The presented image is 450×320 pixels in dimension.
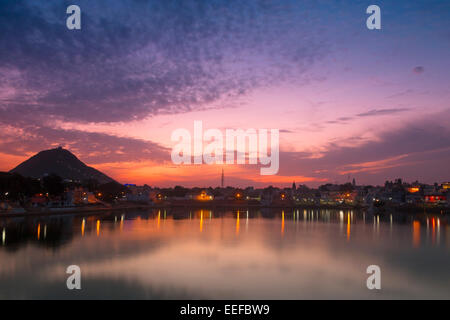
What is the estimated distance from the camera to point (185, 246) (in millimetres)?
26234

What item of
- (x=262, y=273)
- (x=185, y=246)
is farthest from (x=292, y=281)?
(x=185, y=246)

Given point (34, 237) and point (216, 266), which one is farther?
point (34, 237)

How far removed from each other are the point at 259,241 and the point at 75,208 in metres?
42.6

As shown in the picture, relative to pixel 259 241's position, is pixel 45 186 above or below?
above

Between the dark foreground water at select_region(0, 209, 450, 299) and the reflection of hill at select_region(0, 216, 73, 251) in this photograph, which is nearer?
the dark foreground water at select_region(0, 209, 450, 299)

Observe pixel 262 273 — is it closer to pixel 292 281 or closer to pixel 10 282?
pixel 292 281

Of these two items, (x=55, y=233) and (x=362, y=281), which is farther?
(x=55, y=233)

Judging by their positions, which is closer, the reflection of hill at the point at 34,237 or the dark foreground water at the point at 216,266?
the dark foreground water at the point at 216,266
